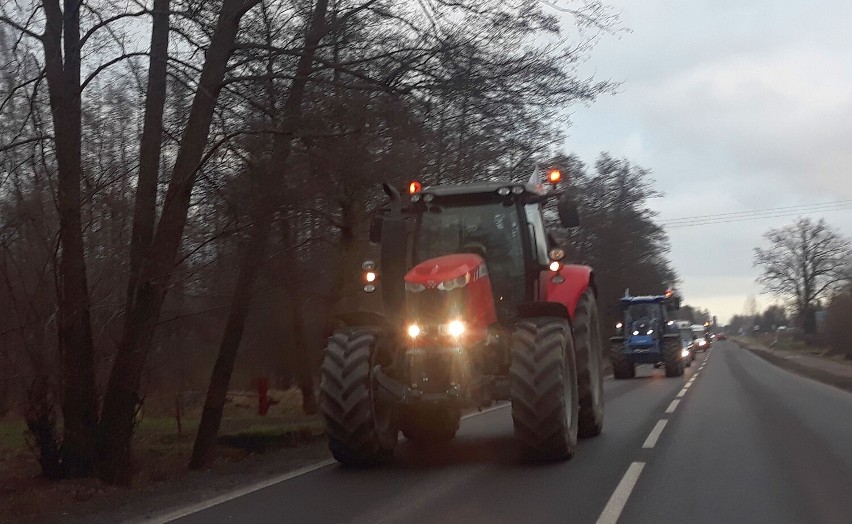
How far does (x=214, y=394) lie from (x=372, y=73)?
233 inches

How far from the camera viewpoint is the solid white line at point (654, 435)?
35.8 feet

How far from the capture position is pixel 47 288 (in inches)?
471

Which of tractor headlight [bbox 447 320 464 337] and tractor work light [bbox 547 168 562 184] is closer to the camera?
tractor headlight [bbox 447 320 464 337]

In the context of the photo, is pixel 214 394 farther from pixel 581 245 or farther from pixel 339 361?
pixel 581 245

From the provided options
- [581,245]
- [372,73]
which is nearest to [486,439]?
[372,73]

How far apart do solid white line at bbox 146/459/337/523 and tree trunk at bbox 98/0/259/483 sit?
3.47 meters

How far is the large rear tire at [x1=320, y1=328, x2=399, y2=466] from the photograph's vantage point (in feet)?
29.6

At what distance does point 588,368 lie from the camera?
440 inches

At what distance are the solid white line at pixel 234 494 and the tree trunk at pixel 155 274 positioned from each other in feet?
11.4

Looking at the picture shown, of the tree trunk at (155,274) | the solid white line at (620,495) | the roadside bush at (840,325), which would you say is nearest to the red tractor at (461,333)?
the solid white line at (620,495)

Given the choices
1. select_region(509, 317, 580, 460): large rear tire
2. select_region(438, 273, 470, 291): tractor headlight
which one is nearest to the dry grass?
select_region(438, 273, 470, 291): tractor headlight

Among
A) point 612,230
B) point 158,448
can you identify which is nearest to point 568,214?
point 158,448

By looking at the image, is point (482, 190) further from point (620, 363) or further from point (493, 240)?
point (620, 363)

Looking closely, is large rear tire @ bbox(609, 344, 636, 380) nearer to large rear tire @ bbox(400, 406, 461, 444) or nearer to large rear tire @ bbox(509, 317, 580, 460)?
large rear tire @ bbox(400, 406, 461, 444)
